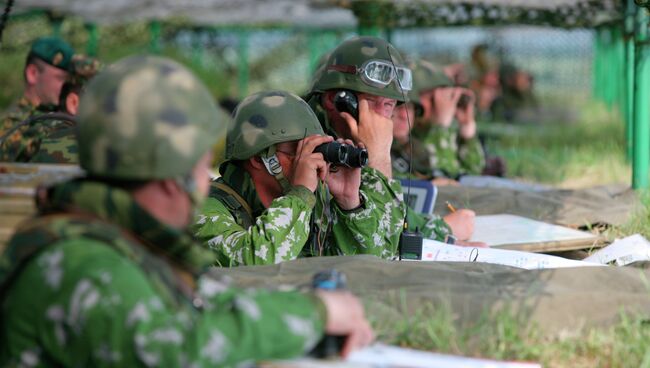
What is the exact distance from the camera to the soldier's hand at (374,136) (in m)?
5.30

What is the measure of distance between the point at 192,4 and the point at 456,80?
659 centimetres

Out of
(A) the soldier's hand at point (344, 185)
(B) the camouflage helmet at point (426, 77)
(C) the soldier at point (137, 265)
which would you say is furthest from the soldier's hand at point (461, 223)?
(C) the soldier at point (137, 265)

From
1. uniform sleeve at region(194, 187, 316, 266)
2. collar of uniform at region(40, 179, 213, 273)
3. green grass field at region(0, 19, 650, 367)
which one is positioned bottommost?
green grass field at region(0, 19, 650, 367)

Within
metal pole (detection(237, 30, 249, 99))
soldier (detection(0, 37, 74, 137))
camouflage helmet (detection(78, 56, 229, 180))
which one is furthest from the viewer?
metal pole (detection(237, 30, 249, 99))

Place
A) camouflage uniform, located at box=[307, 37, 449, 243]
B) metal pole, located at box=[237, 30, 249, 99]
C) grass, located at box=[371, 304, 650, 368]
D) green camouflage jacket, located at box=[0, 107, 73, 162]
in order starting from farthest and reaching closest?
1. metal pole, located at box=[237, 30, 249, 99]
2. green camouflage jacket, located at box=[0, 107, 73, 162]
3. camouflage uniform, located at box=[307, 37, 449, 243]
4. grass, located at box=[371, 304, 650, 368]

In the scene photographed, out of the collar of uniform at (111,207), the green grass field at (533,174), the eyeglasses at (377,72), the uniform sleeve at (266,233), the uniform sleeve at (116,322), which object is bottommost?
the green grass field at (533,174)

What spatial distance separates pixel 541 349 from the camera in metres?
3.42

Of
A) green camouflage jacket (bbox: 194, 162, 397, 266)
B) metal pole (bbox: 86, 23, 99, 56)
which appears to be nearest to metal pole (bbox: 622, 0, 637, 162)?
green camouflage jacket (bbox: 194, 162, 397, 266)

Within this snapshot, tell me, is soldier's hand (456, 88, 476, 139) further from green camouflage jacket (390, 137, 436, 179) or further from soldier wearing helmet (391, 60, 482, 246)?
green camouflage jacket (390, 137, 436, 179)

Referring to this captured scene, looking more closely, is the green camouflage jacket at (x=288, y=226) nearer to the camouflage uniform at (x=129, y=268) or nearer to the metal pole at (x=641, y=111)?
the camouflage uniform at (x=129, y=268)

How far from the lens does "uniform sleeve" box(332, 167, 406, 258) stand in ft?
15.7

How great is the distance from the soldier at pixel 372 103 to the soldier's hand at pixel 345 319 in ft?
7.14

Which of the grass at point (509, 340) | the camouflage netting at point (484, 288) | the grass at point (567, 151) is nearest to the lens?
the grass at point (509, 340)

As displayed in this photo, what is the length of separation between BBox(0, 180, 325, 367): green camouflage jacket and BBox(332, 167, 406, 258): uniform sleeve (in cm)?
209
